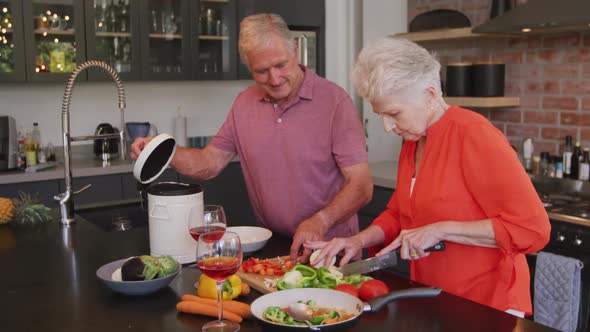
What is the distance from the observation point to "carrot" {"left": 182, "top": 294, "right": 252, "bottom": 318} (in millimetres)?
1471

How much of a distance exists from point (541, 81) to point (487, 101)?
327 millimetres

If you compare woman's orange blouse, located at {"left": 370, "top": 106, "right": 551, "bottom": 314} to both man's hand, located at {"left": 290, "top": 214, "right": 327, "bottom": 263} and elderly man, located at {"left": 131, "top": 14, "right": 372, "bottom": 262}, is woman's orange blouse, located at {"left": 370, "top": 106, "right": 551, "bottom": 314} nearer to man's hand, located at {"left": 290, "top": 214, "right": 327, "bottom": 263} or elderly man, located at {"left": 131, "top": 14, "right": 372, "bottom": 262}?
man's hand, located at {"left": 290, "top": 214, "right": 327, "bottom": 263}

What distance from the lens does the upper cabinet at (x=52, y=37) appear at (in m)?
Answer: 3.91

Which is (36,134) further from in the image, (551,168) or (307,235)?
(551,168)

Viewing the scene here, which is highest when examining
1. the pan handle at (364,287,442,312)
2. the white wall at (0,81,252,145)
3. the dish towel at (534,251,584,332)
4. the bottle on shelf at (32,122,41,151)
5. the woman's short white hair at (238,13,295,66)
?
the woman's short white hair at (238,13,295,66)

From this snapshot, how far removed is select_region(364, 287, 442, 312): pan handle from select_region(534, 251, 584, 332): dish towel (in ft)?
4.85

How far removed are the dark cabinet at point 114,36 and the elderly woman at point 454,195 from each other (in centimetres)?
277

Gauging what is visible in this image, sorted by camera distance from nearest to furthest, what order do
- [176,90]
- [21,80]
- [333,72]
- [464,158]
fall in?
1. [464,158]
2. [21,80]
3. [176,90]
4. [333,72]

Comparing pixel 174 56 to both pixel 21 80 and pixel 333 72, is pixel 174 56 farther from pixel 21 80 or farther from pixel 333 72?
pixel 333 72

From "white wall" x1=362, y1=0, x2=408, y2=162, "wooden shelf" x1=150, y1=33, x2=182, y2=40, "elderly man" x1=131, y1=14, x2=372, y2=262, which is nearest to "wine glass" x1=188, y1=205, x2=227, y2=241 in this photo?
"elderly man" x1=131, y1=14, x2=372, y2=262

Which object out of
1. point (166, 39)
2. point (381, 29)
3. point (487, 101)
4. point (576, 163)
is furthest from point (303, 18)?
point (576, 163)

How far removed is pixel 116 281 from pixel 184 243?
13.3 inches

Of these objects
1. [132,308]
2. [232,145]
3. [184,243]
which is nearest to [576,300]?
[232,145]

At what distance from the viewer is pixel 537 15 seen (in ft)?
10.4
